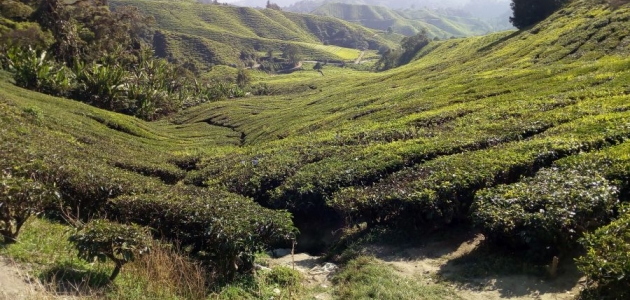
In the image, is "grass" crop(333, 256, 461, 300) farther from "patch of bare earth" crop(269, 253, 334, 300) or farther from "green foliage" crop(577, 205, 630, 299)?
"green foliage" crop(577, 205, 630, 299)

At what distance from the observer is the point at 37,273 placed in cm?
717

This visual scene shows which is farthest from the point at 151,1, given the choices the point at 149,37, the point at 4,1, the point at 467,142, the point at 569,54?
the point at 467,142

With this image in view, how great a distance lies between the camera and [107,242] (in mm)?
6992

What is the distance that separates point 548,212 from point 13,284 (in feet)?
30.7

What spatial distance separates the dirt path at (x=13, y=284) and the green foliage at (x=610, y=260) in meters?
7.99

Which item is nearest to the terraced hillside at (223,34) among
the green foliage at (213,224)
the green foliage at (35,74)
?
the green foliage at (35,74)

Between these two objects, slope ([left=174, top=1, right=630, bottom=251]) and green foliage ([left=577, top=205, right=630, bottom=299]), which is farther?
slope ([left=174, top=1, right=630, bottom=251])

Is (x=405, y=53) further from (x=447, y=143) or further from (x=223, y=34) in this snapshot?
(x=447, y=143)

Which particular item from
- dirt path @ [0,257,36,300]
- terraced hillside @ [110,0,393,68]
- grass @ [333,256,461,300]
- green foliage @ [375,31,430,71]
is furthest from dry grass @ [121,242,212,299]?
terraced hillside @ [110,0,393,68]

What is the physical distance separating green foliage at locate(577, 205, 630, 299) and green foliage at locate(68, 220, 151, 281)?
6.91 metres

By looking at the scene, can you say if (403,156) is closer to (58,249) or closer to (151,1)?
(58,249)

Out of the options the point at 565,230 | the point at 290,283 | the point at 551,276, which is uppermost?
the point at 565,230

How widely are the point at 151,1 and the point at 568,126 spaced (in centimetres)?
16539

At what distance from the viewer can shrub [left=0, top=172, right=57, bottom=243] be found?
766 cm
